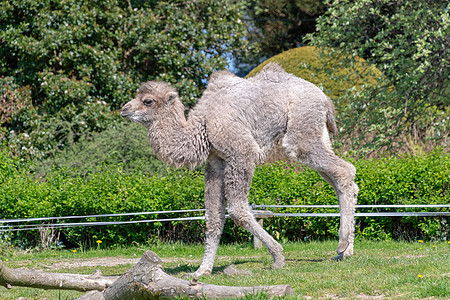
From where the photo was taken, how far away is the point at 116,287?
4715 mm

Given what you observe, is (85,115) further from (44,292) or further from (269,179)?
(44,292)

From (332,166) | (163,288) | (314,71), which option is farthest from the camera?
(314,71)

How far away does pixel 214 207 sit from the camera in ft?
22.2

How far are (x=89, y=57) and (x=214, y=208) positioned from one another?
1027 cm

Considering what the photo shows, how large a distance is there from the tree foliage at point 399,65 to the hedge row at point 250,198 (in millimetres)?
2128

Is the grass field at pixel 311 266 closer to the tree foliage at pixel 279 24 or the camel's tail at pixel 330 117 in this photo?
the camel's tail at pixel 330 117

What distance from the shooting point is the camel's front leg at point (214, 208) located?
21.9ft

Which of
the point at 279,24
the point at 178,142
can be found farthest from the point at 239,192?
the point at 279,24

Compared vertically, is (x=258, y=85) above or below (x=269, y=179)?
above

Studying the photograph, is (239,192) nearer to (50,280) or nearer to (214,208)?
(214,208)

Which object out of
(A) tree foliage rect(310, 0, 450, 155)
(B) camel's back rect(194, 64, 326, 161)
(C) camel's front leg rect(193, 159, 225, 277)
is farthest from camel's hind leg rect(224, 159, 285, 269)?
(A) tree foliage rect(310, 0, 450, 155)

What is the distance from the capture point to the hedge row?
9.58m

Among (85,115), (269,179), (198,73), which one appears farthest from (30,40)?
(269,179)

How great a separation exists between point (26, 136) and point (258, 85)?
920cm
